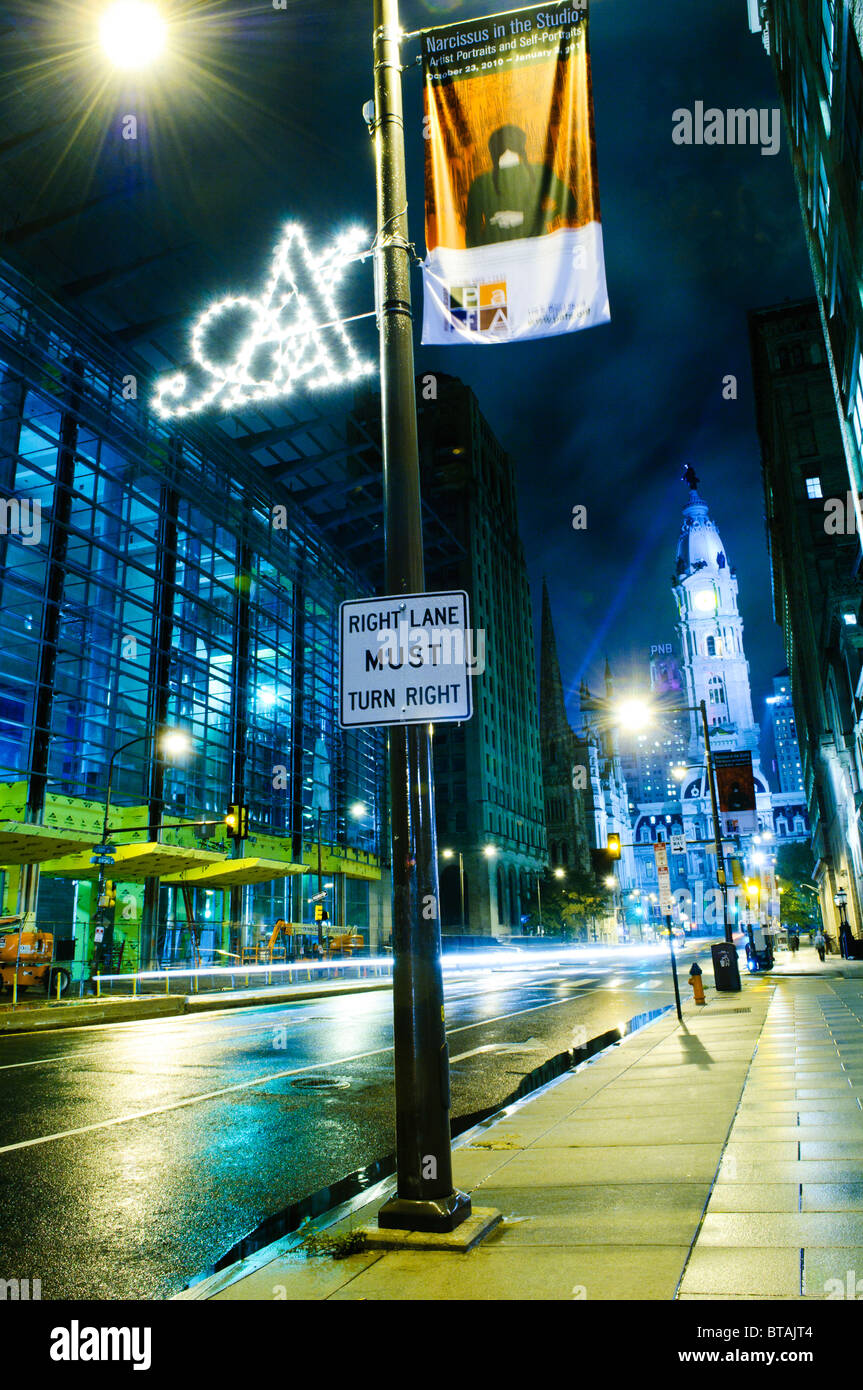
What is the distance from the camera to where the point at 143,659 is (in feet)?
127

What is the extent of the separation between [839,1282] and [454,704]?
10.1ft

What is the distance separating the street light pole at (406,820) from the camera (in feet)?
15.2

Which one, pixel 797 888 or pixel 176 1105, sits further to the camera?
pixel 797 888

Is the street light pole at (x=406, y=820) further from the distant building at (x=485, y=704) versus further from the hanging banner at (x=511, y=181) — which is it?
the distant building at (x=485, y=704)

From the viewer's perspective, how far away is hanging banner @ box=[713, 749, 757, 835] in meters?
23.2

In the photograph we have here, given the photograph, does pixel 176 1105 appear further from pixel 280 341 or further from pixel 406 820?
pixel 280 341

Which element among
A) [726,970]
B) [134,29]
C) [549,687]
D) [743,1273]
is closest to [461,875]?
[726,970]

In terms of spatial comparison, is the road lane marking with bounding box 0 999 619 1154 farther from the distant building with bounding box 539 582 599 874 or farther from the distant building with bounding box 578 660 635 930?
the distant building with bounding box 578 660 635 930

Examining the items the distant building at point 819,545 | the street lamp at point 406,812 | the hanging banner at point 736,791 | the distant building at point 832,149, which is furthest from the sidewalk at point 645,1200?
the distant building at point 819,545

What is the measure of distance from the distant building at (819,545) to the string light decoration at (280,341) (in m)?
26.3

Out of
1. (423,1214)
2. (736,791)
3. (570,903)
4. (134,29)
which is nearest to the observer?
(423,1214)

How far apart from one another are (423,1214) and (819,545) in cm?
6212

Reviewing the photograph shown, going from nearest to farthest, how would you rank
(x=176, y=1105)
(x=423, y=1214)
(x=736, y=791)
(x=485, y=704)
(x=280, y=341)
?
(x=423, y=1214) < (x=176, y=1105) < (x=736, y=791) < (x=280, y=341) < (x=485, y=704)

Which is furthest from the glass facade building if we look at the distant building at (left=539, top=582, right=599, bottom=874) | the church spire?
the church spire
